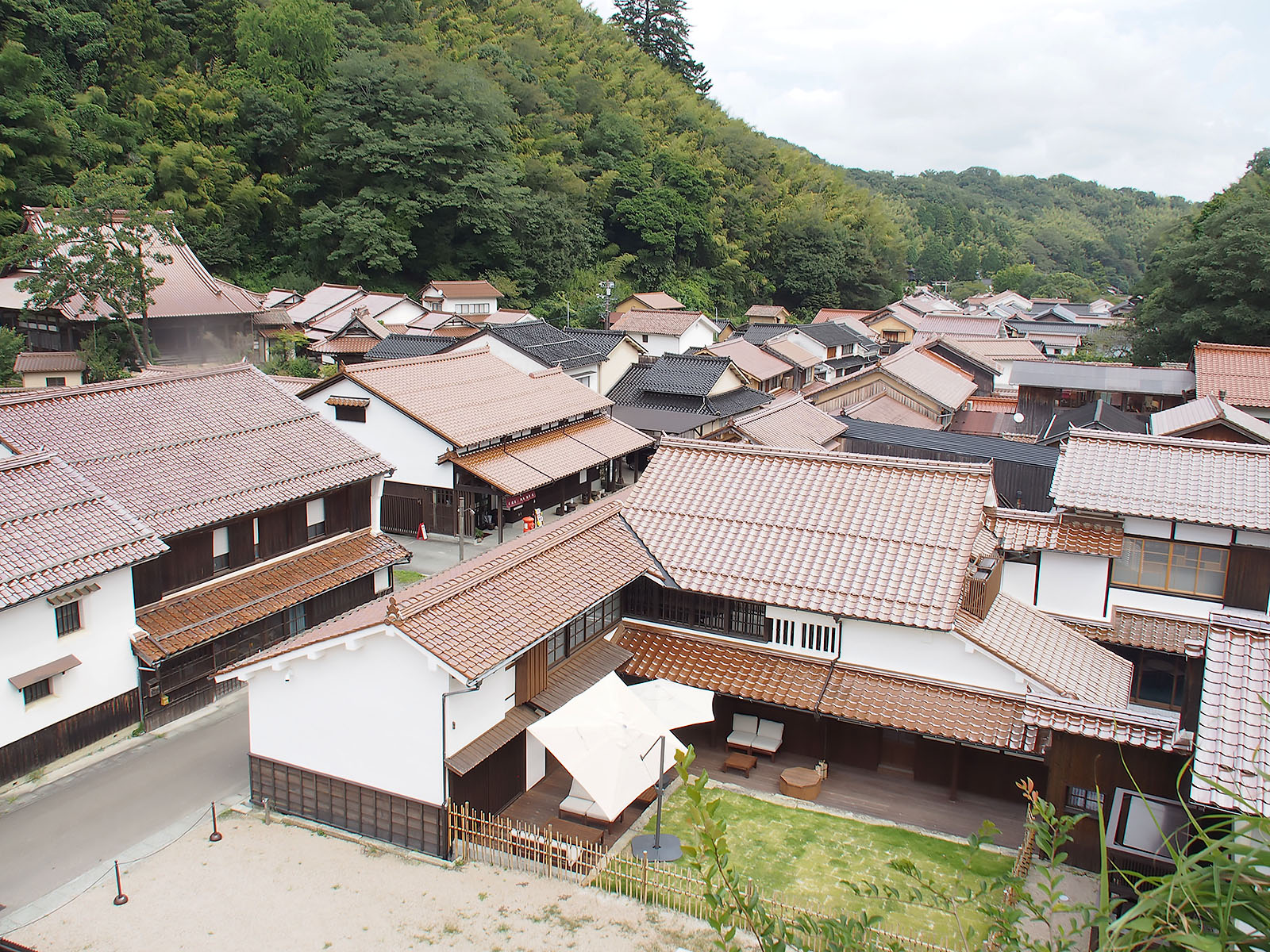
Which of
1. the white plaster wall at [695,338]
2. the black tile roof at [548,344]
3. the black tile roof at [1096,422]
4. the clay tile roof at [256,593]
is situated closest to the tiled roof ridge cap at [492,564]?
the clay tile roof at [256,593]

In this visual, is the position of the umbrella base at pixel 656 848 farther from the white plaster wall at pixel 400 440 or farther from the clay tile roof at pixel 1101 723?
the white plaster wall at pixel 400 440

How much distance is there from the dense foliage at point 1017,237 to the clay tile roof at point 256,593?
105 m

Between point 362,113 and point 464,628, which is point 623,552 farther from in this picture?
point 362,113

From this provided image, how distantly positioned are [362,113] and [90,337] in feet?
96.9

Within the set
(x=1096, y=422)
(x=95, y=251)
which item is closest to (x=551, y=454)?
(x=1096, y=422)

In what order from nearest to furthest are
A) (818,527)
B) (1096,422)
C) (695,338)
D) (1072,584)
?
(818,527), (1072,584), (1096,422), (695,338)

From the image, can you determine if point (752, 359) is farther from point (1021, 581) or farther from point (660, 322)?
point (1021, 581)

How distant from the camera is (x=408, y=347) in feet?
132

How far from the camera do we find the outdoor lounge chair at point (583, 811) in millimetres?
12211

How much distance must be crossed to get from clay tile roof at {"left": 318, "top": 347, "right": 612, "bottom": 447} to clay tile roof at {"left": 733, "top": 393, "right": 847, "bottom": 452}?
5.79 meters

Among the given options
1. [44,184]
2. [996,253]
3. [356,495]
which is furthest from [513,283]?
[996,253]

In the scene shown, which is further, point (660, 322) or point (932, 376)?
point (660, 322)

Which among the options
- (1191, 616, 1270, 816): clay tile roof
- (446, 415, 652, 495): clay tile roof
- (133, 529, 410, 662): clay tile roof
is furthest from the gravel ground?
(446, 415, 652, 495): clay tile roof

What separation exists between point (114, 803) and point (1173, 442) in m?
21.2
